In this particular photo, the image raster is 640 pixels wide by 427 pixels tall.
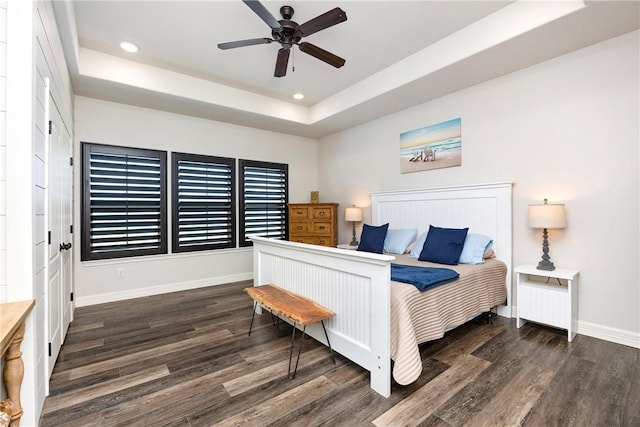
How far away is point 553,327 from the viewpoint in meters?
2.98

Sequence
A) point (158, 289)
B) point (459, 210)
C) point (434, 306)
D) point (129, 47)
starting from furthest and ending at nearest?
point (158, 289), point (459, 210), point (129, 47), point (434, 306)

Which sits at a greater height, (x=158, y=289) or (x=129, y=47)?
(x=129, y=47)

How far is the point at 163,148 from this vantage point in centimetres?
442

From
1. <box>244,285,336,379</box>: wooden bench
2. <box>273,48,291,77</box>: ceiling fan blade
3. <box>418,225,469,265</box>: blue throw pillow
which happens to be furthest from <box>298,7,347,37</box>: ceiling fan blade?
<box>418,225,469,265</box>: blue throw pillow

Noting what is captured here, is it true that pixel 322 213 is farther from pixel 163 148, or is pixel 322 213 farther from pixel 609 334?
pixel 609 334

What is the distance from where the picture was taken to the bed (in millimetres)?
1974

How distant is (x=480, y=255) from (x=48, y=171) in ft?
12.8

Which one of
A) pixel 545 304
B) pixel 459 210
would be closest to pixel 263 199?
pixel 459 210

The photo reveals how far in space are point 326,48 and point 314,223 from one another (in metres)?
2.77

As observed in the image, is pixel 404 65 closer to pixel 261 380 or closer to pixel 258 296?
pixel 258 296

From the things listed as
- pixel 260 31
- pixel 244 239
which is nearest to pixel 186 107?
pixel 260 31

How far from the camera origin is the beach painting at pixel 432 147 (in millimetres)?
3836

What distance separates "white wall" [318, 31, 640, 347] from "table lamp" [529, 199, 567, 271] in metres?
0.19

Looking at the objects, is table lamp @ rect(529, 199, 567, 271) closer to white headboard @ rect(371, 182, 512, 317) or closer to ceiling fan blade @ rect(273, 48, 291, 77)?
white headboard @ rect(371, 182, 512, 317)
